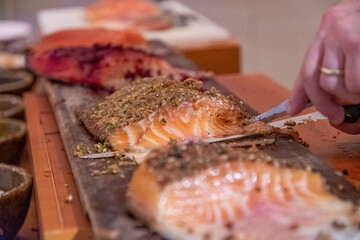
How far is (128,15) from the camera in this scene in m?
4.45

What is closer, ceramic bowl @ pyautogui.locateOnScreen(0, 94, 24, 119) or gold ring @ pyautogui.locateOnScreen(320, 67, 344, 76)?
gold ring @ pyautogui.locateOnScreen(320, 67, 344, 76)

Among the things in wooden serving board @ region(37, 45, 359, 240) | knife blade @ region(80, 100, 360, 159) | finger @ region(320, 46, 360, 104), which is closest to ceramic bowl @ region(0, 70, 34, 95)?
wooden serving board @ region(37, 45, 359, 240)

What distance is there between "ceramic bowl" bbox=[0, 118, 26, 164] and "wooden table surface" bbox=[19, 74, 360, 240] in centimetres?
6

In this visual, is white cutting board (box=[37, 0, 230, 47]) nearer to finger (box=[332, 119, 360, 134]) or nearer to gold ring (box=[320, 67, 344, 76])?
finger (box=[332, 119, 360, 134])

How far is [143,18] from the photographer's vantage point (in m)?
4.38

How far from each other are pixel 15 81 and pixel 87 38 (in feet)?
1.66

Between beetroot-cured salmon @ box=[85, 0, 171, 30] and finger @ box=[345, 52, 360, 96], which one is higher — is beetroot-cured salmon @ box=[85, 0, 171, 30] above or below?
below

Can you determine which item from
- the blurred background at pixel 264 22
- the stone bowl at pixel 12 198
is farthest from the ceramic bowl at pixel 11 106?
the blurred background at pixel 264 22

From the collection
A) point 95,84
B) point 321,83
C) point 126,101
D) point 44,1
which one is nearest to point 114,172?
point 126,101

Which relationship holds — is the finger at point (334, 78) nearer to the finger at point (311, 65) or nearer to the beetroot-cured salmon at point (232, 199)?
the finger at point (311, 65)

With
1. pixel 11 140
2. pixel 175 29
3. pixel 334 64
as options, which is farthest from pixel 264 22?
pixel 334 64

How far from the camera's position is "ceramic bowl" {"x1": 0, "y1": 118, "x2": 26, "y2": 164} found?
2352 millimetres

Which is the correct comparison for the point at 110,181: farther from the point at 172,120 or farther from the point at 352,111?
the point at 352,111

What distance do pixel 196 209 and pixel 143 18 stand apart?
10.5 feet
